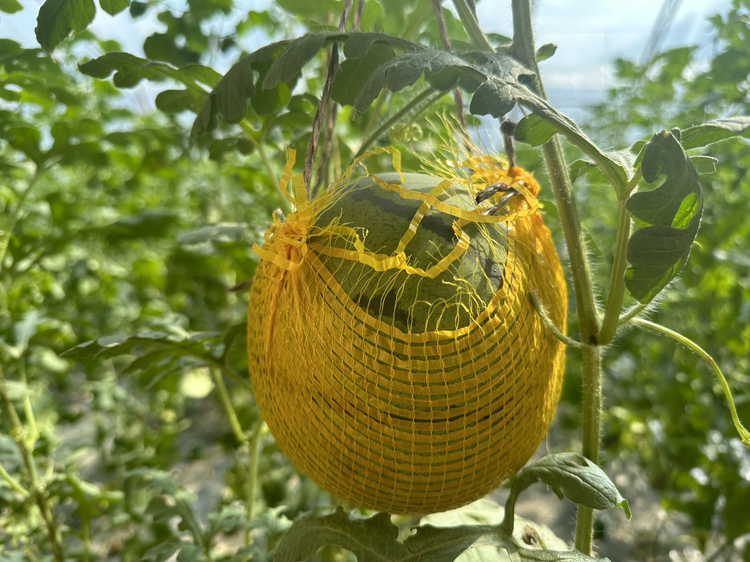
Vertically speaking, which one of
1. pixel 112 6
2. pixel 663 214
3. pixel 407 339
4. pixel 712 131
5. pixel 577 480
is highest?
pixel 112 6

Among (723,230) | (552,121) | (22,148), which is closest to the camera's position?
(552,121)

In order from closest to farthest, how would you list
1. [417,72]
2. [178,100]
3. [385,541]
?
[417,72] → [385,541] → [178,100]

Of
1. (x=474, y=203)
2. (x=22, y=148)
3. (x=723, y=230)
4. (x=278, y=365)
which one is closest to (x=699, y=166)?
(x=474, y=203)

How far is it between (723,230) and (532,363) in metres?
1.48

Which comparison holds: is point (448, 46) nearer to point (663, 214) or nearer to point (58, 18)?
point (663, 214)

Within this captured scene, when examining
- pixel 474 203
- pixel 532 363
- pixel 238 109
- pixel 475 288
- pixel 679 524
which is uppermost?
pixel 238 109

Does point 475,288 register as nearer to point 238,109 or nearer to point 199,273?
point 238,109

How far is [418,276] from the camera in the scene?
65cm

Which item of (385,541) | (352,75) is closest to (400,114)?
(352,75)

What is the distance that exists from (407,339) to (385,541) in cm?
31

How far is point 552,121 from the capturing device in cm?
55

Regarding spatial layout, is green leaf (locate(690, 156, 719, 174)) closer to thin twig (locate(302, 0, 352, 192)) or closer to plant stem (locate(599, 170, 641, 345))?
plant stem (locate(599, 170, 641, 345))

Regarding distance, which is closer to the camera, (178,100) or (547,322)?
(547,322)

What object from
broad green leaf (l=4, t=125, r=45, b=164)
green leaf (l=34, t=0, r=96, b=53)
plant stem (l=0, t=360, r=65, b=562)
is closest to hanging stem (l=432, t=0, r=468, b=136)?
green leaf (l=34, t=0, r=96, b=53)
